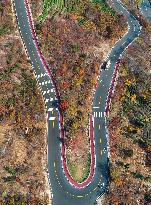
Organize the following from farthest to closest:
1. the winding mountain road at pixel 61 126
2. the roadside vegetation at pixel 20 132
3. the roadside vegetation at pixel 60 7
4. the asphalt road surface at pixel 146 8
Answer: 1. the asphalt road surface at pixel 146 8
2. the roadside vegetation at pixel 60 7
3. the winding mountain road at pixel 61 126
4. the roadside vegetation at pixel 20 132

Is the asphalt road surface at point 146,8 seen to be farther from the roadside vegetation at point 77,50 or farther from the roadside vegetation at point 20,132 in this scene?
the roadside vegetation at point 20,132

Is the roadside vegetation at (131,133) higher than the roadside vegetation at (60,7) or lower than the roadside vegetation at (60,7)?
lower

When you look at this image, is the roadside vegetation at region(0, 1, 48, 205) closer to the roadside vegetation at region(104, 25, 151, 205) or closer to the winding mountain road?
the winding mountain road

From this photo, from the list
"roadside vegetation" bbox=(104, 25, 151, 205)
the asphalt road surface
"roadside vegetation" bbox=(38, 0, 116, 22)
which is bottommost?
"roadside vegetation" bbox=(104, 25, 151, 205)

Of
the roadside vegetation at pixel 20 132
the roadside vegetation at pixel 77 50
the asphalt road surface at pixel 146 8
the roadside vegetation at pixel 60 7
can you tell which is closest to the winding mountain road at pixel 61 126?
the roadside vegetation at pixel 77 50

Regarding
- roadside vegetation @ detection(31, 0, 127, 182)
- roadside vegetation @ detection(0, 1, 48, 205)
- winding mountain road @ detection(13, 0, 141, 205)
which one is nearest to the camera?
roadside vegetation @ detection(0, 1, 48, 205)

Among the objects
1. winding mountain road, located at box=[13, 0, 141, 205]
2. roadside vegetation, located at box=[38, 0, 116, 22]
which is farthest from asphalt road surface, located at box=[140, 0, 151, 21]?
winding mountain road, located at box=[13, 0, 141, 205]

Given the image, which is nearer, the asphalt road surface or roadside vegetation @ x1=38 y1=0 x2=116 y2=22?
roadside vegetation @ x1=38 y1=0 x2=116 y2=22

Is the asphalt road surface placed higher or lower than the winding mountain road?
higher

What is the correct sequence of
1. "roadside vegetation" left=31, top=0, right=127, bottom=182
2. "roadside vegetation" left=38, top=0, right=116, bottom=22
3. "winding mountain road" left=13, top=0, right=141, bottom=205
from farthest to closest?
"roadside vegetation" left=38, top=0, right=116, bottom=22 < "roadside vegetation" left=31, top=0, right=127, bottom=182 < "winding mountain road" left=13, top=0, right=141, bottom=205

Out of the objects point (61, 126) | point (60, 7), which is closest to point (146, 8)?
point (60, 7)
